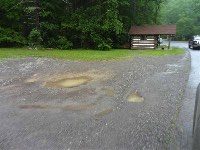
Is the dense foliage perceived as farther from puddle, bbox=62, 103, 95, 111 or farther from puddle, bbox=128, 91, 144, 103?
puddle, bbox=62, 103, 95, 111

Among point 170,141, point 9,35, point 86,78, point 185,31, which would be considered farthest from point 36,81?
point 185,31

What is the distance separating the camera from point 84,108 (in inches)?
330

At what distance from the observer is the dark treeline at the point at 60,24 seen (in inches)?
1145

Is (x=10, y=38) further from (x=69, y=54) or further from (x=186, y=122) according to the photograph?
(x=186, y=122)

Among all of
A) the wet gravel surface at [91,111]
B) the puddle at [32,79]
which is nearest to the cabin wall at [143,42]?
the wet gravel surface at [91,111]

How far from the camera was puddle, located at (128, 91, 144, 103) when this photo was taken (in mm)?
9290

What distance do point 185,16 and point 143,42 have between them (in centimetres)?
4212

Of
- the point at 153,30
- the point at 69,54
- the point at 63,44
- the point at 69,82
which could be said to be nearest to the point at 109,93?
the point at 69,82

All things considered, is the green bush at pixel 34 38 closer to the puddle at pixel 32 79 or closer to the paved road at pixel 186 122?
the puddle at pixel 32 79

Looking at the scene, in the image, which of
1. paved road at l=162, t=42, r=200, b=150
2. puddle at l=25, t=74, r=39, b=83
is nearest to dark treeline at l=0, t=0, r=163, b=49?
puddle at l=25, t=74, r=39, b=83

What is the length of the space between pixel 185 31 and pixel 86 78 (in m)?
59.0

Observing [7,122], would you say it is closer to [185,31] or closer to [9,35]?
[9,35]

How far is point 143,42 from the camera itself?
33.1 metres

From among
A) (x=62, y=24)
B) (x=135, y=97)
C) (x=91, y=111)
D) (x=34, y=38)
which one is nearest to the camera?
(x=91, y=111)
